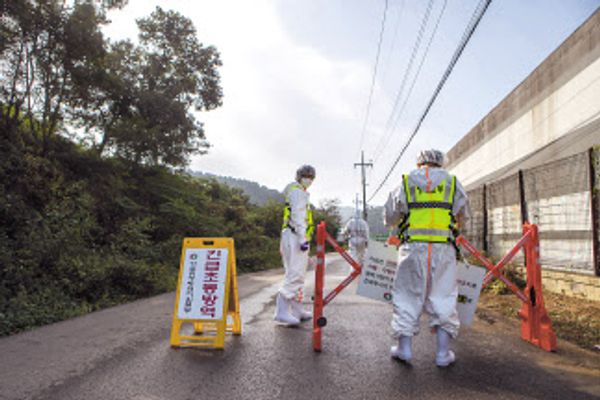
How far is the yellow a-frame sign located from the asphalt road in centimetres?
20

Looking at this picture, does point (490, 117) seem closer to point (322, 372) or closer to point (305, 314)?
point (305, 314)

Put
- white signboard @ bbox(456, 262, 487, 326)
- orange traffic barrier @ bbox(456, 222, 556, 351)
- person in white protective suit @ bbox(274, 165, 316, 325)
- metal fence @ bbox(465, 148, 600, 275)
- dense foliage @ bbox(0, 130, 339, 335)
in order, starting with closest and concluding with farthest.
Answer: white signboard @ bbox(456, 262, 487, 326)
orange traffic barrier @ bbox(456, 222, 556, 351)
person in white protective suit @ bbox(274, 165, 316, 325)
metal fence @ bbox(465, 148, 600, 275)
dense foliage @ bbox(0, 130, 339, 335)

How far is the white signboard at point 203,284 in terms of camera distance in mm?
4840

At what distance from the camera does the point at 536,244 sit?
484cm

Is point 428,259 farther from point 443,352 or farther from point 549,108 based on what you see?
point 549,108

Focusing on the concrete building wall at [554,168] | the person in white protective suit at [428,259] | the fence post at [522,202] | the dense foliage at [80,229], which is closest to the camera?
the person in white protective suit at [428,259]

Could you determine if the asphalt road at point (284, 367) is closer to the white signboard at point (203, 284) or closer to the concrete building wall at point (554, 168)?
the white signboard at point (203, 284)

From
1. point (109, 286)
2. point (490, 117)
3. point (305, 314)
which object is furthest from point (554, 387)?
point (490, 117)

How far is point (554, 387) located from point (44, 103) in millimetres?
15581

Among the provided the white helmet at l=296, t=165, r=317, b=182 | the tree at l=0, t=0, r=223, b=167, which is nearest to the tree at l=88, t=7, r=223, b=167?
the tree at l=0, t=0, r=223, b=167

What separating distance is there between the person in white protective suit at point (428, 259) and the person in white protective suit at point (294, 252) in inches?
74.0

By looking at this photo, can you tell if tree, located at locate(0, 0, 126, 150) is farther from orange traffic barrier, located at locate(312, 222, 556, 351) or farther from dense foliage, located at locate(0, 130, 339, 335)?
orange traffic barrier, located at locate(312, 222, 556, 351)

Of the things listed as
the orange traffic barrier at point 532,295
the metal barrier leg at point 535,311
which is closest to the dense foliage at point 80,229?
the orange traffic barrier at point 532,295

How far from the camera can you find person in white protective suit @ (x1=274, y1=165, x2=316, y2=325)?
5.94 meters
